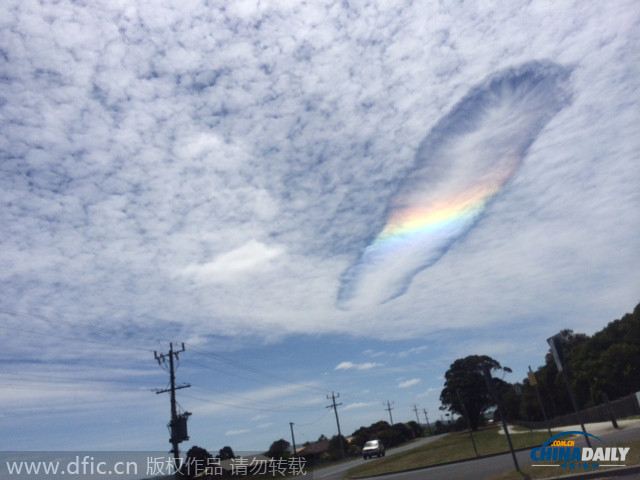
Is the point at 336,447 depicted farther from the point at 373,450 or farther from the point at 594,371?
the point at 594,371

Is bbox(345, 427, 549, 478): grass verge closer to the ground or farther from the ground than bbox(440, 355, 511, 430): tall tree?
closer to the ground

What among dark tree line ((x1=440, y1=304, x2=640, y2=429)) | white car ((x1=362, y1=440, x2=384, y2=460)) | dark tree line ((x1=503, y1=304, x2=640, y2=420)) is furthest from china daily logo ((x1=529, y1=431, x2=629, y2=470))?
white car ((x1=362, y1=440, x2=384, y2=460))

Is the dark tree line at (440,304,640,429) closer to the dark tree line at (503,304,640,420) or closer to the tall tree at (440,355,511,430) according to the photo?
the dark tree line at (503,304,640,420)

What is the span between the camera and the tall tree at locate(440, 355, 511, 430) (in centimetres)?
6825

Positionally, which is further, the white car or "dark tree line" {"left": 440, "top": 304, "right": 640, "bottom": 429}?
the white car

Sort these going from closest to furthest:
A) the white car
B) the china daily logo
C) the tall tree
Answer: the china daily logo → the white car → the tall tree

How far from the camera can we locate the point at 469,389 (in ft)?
224

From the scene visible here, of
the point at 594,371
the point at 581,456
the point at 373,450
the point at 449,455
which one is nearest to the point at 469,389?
the point at 373,450

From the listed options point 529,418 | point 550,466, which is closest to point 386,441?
point 529,418

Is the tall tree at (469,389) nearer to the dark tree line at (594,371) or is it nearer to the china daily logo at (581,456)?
the dark tree line at (594,371)

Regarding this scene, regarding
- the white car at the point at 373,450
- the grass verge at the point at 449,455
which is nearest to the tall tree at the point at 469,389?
the white car at the point at 373,450

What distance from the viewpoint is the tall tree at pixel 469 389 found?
6825 centimetres

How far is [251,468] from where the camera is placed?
34.1 meters

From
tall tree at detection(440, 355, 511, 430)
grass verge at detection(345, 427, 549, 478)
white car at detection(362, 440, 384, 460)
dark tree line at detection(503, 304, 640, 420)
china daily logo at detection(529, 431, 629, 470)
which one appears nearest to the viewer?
china daily logo at detection(529, 431, 629, 470)
